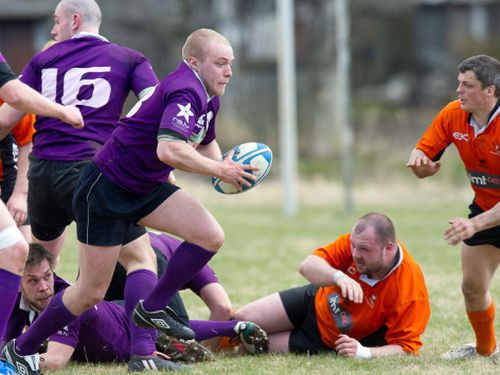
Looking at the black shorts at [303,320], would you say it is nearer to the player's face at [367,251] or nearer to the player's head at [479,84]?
the player's face at [367,251]

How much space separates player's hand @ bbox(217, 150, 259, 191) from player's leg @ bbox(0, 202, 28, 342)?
1.07m

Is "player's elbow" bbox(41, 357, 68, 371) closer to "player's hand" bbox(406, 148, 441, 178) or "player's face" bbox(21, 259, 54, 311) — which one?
"player's face" bbox(21, 259, 54, 311)

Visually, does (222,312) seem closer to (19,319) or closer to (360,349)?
(360,349)

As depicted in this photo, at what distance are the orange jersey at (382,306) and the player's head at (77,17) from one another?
206cm

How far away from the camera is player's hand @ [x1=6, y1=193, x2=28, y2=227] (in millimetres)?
6445

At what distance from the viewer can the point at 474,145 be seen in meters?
5.61

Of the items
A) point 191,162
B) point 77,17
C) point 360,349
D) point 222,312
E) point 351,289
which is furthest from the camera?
point 222,312

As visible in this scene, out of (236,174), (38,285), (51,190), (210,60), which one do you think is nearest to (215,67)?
(210,60)

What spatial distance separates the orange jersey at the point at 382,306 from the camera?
5.62 meters

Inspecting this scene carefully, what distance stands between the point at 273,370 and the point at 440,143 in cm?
168

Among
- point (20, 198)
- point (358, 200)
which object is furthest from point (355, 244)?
point (358, 200)

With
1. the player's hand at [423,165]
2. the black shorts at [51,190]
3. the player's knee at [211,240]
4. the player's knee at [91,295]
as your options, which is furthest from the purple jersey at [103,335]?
the player's hand at [423,165]

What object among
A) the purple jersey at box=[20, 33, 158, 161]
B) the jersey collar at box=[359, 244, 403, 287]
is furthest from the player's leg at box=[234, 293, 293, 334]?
the purple jersey at box=[20, 33, 158, 161]

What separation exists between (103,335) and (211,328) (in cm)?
69
